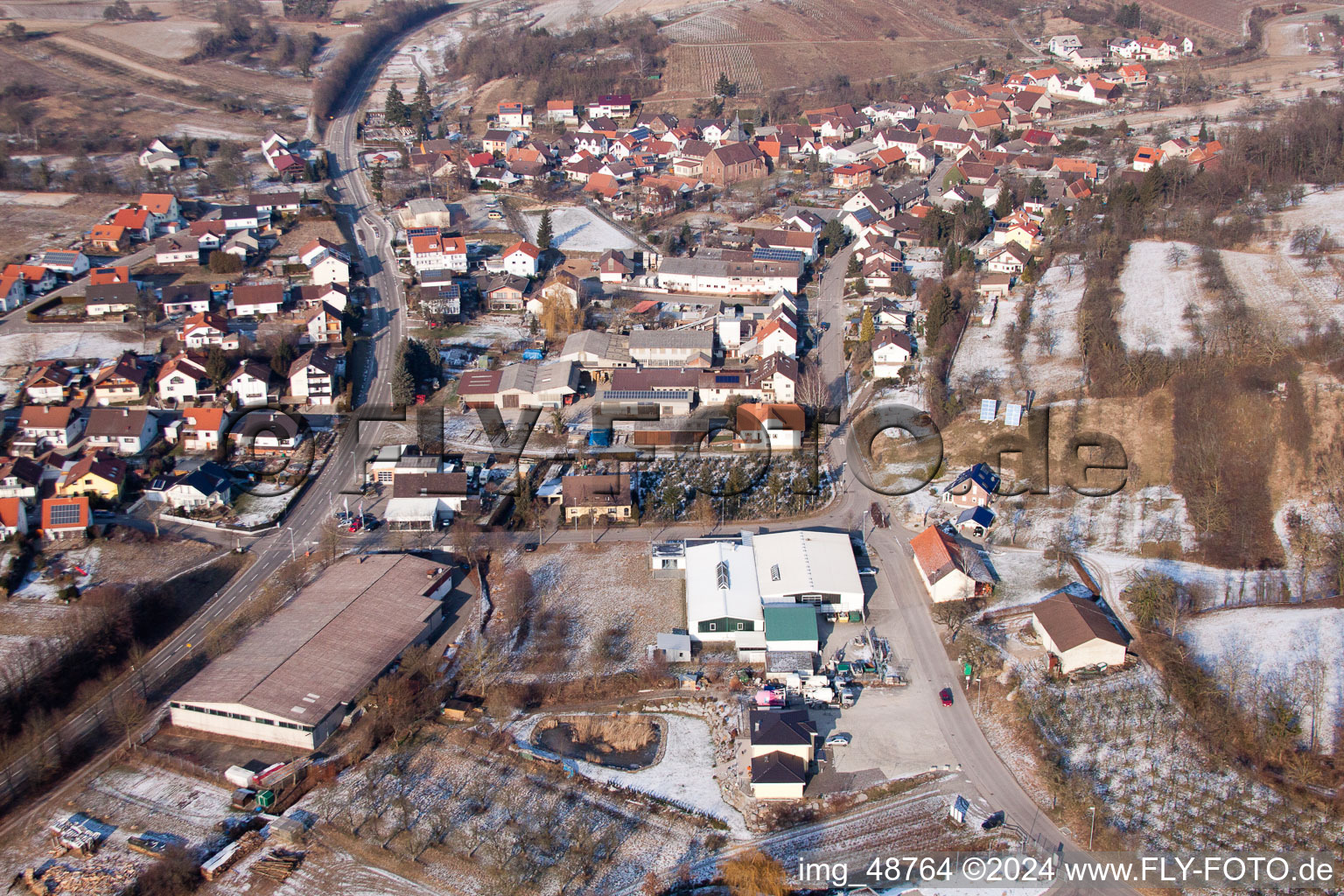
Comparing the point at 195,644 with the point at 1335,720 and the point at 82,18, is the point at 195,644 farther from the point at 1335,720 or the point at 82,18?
the point at 82,18

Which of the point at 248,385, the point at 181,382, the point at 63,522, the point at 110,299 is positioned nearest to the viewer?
the point at 63,522

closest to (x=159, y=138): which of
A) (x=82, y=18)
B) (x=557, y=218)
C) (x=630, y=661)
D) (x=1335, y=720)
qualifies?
(x=557, y=218)

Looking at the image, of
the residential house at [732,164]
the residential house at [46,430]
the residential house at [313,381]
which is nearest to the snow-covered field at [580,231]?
the residential house at [732,164]

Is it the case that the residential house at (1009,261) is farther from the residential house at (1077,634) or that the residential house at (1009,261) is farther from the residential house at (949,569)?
the residential house at (1077,634)

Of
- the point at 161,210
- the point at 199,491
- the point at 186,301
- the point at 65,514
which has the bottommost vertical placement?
the point at 65,514

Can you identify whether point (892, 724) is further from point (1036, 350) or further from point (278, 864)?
point (1036, 350)

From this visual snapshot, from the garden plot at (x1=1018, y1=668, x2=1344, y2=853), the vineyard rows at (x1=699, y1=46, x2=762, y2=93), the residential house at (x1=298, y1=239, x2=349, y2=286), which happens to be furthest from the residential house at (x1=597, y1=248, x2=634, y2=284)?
the vineyard rows at (x1=699, y1=46, x2=762, y2=93)

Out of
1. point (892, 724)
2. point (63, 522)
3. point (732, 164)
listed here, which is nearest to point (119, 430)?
point (63, 522)
